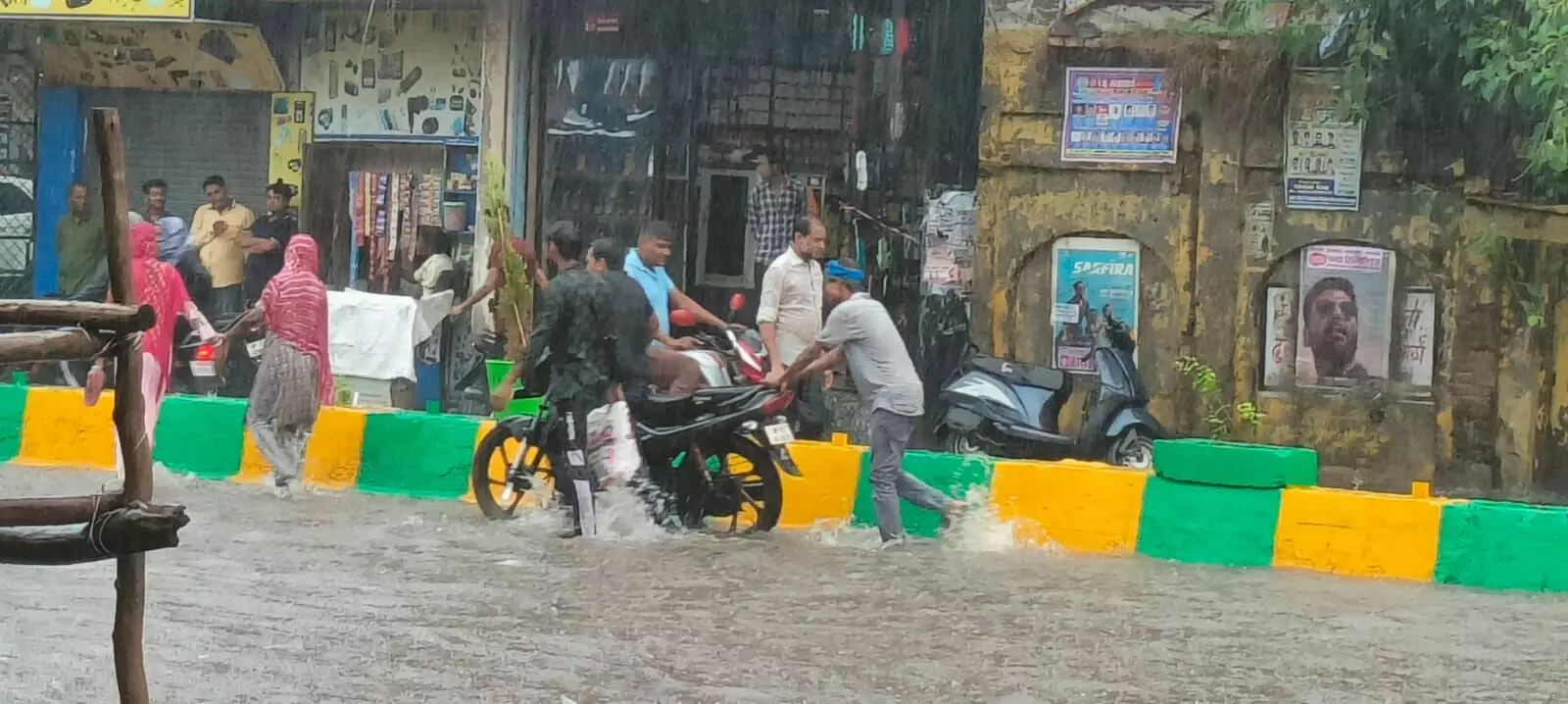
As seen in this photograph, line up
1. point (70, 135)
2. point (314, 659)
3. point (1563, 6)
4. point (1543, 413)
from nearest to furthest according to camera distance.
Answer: point (314, 659)
point (1563, 6)
point (1543, 413)
point (70, 135)

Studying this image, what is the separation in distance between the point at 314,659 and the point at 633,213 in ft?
28.5

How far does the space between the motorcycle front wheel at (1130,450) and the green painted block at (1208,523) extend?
9.10ft

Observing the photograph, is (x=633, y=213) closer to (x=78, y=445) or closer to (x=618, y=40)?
(x=618, y=40)

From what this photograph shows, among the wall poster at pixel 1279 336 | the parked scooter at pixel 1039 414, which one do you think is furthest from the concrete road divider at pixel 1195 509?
the wall poster at pixel 1279 336

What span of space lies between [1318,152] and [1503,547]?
15.1ft

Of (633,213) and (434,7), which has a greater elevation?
(434,7)

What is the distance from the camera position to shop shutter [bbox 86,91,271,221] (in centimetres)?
1617

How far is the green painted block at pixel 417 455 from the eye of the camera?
11.4m

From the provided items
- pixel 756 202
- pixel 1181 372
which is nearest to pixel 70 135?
pixel 756 202

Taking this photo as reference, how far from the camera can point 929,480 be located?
10.3m

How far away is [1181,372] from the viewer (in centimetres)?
1352

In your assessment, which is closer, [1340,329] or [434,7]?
[1340,329]

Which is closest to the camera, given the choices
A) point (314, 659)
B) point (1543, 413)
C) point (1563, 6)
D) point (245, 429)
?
point (314, 659)

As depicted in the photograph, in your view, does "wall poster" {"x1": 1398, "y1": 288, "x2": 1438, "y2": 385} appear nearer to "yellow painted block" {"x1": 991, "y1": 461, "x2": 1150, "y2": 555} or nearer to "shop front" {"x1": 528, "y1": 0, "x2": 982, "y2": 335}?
"shop front" {"x1": 528, "y1": 0, "x2": 982, "y2": 335}
